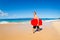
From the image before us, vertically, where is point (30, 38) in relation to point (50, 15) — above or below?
below

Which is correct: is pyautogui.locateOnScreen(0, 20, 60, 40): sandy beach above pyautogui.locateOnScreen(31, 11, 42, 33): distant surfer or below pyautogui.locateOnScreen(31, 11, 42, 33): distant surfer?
below

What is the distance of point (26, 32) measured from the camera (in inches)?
94.0

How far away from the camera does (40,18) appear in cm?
237

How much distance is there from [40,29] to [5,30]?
0.62 metres

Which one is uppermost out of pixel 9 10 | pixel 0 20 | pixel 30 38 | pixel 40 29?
pixel 9 10

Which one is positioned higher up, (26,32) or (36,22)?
(36,22)

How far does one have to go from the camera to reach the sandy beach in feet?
7.75

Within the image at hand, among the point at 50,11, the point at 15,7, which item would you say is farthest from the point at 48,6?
the point at 15,7

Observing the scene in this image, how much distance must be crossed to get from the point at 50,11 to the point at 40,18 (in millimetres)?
236

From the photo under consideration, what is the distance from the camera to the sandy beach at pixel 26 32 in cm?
236

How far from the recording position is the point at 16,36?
2.38 m

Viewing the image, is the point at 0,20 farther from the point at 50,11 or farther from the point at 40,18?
the point at 50,11

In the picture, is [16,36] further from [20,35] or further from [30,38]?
[30,38]

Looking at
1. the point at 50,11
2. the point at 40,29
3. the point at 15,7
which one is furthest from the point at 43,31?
the point at 15,7
